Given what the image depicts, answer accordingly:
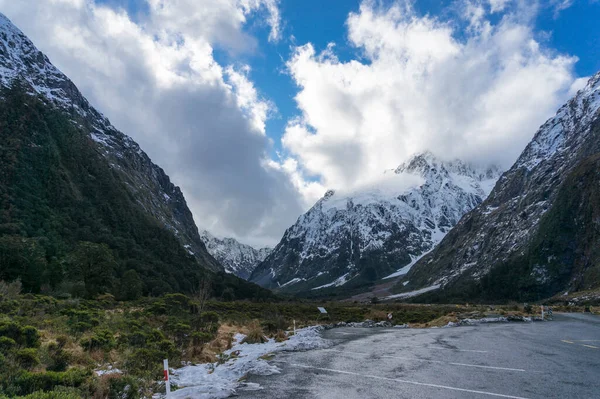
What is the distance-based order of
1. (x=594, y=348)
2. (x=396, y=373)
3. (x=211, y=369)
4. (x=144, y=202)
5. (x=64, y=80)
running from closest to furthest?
1. (x=396, y=373)
2. (x=211, y=369)
3. (x=594, y=348)
4. (x=144, y=202)
5. (x=64, y=80)

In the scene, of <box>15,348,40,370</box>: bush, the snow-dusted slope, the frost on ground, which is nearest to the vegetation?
<box>15,348,40,370</box>: bush

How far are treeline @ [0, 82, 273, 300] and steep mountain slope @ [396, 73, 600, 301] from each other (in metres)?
79.1

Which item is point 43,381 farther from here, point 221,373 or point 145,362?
point 221,373

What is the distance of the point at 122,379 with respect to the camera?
11.8 m

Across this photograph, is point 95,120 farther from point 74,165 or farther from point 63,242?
point 63,242

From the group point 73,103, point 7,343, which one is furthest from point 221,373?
point 73,103

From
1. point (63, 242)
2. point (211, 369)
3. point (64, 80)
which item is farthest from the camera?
point (64, 80)

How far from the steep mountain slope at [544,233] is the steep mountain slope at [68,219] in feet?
256

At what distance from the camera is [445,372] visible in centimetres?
1491

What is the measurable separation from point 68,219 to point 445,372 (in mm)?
105544

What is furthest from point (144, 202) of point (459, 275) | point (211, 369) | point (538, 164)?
point (538, 164)

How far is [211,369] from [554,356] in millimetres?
15187

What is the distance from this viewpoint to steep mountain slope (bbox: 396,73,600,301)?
105 meters

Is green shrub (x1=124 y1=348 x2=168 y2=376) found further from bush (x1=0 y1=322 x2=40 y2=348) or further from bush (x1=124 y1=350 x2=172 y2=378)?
bush (x1=0 y1=322 x2=40 y2=348)
